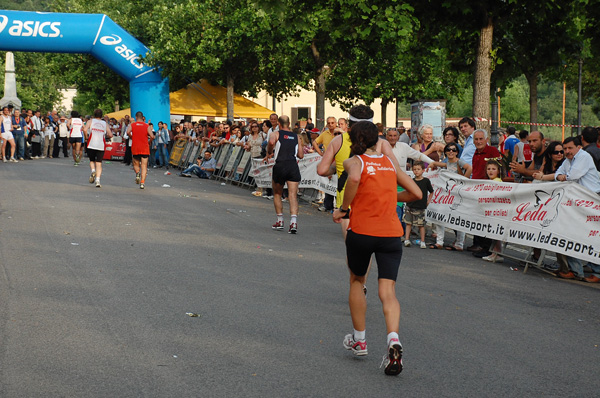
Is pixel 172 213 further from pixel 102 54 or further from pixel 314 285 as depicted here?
pixel 102 54

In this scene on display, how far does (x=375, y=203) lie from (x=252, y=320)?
1.84 metres

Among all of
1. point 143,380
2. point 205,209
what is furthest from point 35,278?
point 205,209

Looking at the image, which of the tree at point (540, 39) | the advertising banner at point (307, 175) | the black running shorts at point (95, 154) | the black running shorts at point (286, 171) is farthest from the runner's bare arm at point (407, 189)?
the black running shorts at point (95, 154)

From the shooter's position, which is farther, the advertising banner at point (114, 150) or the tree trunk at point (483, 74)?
the advertising banner at point (114, 150)

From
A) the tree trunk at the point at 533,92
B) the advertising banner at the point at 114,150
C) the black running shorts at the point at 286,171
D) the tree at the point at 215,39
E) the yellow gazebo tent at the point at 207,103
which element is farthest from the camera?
the yellow gazebo tent at the point at 207,103

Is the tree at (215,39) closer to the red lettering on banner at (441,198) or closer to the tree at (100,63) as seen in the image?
the tree at (100,63)

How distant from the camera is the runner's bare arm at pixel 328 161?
282 inches

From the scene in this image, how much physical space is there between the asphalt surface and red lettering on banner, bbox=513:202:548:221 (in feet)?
2.63

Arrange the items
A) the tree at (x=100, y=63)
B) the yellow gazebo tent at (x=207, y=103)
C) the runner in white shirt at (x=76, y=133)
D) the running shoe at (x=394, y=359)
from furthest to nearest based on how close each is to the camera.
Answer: the tree at (x=100, y=63) → the yellow gazebo tent at (x=207, y=103) → the runner in white shirt at (x=76, y=133) → the running shoe at (x=394, y=359)

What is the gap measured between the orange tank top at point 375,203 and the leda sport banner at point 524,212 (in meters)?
4.74

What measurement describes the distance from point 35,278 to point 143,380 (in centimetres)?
365

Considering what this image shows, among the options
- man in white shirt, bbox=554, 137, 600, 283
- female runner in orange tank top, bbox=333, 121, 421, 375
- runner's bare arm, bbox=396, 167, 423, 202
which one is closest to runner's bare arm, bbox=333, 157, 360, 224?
female runner in orange tank top, bbox=333, 121, 421, 375

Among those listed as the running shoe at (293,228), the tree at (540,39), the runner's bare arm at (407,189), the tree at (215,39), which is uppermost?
the tree at (215,39)

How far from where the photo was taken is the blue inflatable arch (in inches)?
1146
